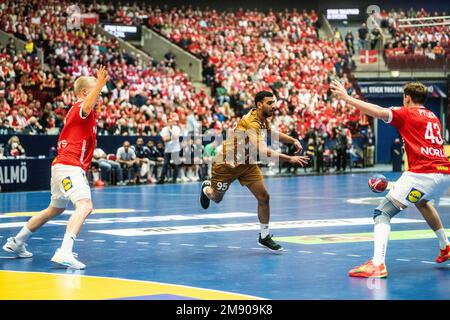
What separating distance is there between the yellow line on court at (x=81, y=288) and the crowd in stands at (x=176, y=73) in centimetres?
1684

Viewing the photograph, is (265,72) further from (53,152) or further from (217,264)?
(217,264)

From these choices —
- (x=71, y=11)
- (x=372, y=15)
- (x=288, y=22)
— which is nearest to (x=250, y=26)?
(x=288, y=22)

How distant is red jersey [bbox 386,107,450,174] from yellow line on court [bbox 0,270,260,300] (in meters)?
2.74

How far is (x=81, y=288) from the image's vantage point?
823cm

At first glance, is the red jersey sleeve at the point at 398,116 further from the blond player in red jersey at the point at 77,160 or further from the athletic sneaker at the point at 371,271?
the blond player in red jersey at the point at 77,160

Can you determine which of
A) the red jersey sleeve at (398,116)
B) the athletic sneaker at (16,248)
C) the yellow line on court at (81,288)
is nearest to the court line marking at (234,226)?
the athletic sneaker at (16,248)

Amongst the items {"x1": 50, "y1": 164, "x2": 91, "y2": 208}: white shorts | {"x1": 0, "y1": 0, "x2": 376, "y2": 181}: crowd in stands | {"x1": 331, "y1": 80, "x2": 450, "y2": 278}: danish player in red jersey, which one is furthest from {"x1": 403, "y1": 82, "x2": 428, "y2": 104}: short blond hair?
{"x1": 0, "y1": 0, "x2": 376, "y2": 181}: crowd in stands

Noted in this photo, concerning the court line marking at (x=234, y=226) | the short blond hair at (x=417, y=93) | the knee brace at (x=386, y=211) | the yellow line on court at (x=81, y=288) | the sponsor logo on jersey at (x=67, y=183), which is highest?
the short blond hair at (x=417, y=93)

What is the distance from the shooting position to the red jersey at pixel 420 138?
920 cm

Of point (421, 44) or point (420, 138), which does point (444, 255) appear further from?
point (421, 44)

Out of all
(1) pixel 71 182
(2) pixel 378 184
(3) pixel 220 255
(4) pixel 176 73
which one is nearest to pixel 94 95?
(1) pixel 71 182

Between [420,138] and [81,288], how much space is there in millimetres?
3991

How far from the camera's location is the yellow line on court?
7.76m

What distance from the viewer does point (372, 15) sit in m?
49.4
